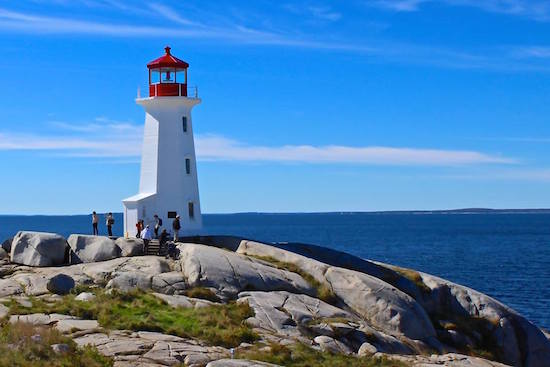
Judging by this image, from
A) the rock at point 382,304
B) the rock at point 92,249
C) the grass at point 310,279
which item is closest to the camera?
the rock at point 382,304

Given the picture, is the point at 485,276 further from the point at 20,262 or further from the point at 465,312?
the point at 20,262

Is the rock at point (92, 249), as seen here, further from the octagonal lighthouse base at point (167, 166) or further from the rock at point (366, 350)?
the rock at point (366, 350)

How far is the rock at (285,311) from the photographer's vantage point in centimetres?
3069

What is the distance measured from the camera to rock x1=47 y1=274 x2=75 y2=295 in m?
33.4

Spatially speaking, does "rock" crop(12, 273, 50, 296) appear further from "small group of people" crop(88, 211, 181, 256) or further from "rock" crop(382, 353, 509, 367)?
"rock" crop(382, 353, 509, 367)

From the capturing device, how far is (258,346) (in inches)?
1085

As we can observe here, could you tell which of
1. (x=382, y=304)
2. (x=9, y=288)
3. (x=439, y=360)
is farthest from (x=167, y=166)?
(x=439, y=360)

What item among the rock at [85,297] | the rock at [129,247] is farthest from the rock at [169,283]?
the rock at [129,247]

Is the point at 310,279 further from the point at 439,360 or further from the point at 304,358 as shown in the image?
the point at 304,358

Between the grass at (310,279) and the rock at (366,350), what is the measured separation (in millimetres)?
5167

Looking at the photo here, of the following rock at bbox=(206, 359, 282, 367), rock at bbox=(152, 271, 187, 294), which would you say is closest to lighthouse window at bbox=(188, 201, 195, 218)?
rock at bbox=(152, 271, 187, 294)

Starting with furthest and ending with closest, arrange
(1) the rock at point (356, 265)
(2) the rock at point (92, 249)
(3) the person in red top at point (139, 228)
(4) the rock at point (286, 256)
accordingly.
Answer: (3) the person in red top at point (139, 228)
(1) the rock at point (356, 265)
(2) the rock at point (92, 249)
(4) the rock at point (286, 256)

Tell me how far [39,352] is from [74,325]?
11.9ft

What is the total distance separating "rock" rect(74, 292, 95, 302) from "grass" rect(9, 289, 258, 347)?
0.24m
